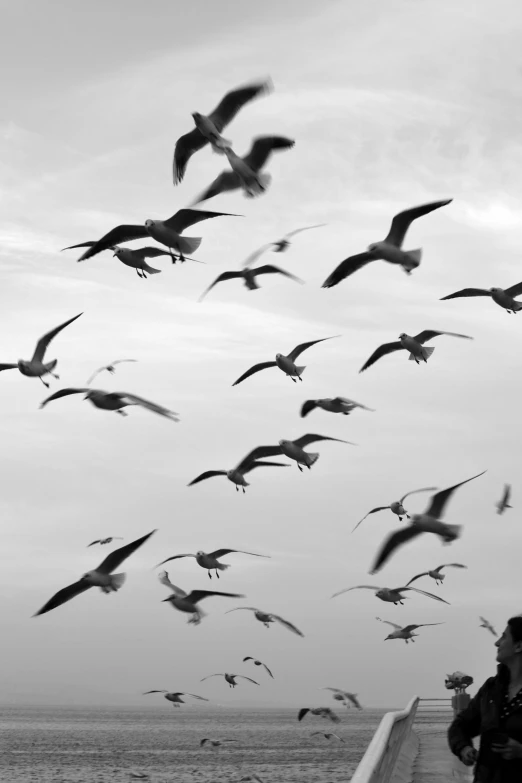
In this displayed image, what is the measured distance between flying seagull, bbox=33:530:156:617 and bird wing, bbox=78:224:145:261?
441 cm

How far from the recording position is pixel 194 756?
5719 cm

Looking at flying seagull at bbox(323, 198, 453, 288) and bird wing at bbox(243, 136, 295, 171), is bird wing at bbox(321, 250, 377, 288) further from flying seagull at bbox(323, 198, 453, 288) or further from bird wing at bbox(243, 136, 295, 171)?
bird wing at bbox(243, 136, 295, 171)

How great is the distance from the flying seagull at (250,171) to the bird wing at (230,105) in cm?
56

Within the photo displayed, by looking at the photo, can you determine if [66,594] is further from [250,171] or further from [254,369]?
[254,369]

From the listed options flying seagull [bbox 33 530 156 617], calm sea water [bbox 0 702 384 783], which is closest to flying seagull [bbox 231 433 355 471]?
flying seagull [bbox 33 530 156 617]

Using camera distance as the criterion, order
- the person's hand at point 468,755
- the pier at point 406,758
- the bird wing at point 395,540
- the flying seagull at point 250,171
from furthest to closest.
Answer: the flying seagull at point 250,171
the bird wing at point 395,540
the pier at point 406,758
the person's hand at point 468,755

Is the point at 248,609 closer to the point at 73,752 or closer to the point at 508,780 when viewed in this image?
the point at 508,780

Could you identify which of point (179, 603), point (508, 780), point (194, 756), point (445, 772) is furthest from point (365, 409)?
point (194, 756)

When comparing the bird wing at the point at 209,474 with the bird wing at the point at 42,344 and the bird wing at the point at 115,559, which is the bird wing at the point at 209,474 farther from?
the bird wing at the point at 115,559

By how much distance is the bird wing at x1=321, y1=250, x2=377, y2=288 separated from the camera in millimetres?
15857

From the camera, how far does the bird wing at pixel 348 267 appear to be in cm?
1586

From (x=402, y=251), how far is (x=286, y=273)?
2.25 metres

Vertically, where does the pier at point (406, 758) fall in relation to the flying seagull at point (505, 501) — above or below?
below

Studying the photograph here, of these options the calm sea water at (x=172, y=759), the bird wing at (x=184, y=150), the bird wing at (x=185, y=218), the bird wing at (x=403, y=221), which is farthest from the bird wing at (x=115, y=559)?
the calm sea water at (x=172, y=759)
